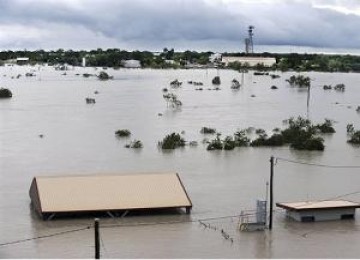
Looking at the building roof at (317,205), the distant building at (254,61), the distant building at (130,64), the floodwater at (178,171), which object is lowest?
the floodwater at (178,171)

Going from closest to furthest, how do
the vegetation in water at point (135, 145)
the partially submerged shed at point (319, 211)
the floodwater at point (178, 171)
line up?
the floodwater at point (178, 171), the partially submerged shed at point (319, 211), the vegetation in water at point (135, 145)

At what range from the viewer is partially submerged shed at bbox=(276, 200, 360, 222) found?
1661 centimetres

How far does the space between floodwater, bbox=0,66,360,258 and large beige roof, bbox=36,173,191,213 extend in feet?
1.13

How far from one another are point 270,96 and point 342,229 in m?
51.5

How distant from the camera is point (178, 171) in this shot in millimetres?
23875

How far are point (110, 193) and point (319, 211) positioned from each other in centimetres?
515

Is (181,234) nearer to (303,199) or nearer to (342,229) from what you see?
(342,229)

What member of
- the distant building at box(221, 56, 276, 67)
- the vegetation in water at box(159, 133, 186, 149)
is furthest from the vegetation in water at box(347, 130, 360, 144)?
the distant building at box(221, 56, 276, 67)

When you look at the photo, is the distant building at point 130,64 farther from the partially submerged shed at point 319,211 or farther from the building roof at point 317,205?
the partially submerged shed at point 319,211

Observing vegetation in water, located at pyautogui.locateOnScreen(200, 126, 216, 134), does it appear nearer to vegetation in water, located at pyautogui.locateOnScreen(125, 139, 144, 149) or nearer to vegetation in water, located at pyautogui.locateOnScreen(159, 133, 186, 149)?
vegetation in water, located at pyautogui.locateOnScreen(159, 133, 186, 149)

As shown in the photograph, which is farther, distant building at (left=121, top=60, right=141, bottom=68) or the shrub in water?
distant building at (left=121, top=60, right=141, bottom=68)

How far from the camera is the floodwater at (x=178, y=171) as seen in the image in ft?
47.7

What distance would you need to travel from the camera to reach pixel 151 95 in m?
64.8

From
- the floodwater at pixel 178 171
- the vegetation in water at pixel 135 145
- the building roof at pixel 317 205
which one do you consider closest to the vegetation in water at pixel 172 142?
the floodwater at pixel 178 171
